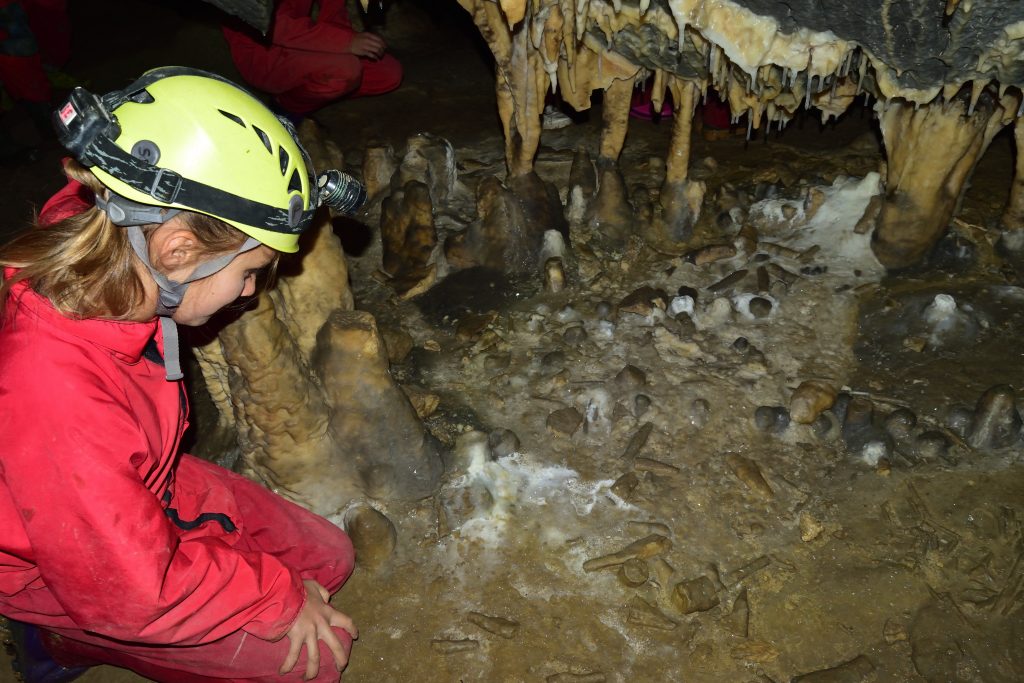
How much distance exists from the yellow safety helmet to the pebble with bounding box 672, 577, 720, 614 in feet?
Result: 6.11

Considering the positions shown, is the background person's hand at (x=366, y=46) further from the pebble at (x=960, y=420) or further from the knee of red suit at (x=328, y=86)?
the pebble at (x=960, y=420)

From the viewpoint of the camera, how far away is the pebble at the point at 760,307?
13.1 ft

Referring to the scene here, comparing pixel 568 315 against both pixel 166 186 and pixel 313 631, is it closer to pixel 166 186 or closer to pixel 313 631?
pixel 313 631

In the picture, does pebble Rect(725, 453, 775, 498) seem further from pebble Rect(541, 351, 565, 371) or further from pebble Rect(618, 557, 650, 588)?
pebble Rect(541, 351, 565, 371)

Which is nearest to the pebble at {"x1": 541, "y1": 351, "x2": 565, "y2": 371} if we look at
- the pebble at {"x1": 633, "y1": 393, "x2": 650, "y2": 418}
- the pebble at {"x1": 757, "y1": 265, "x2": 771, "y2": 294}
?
the pebble at {"x1": 633, "y1": 393, "x2": 650, "y2": 418}

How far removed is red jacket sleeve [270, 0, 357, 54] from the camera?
5852mm

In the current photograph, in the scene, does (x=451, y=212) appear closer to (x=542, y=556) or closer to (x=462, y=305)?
(x=462, y=305)

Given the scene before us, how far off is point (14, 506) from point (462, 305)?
2.57 meters

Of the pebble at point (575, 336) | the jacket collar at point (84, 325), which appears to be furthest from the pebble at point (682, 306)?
the jacket collar at point (84, 325)

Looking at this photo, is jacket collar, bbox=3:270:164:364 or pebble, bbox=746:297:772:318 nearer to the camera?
jacket collar, bbox=3:270:164:364

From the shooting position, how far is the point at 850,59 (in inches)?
140

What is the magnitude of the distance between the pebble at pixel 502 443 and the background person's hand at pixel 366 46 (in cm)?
384

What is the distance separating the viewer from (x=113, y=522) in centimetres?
190

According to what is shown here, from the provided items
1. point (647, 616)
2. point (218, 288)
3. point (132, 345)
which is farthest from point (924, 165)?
point (132, 345)
